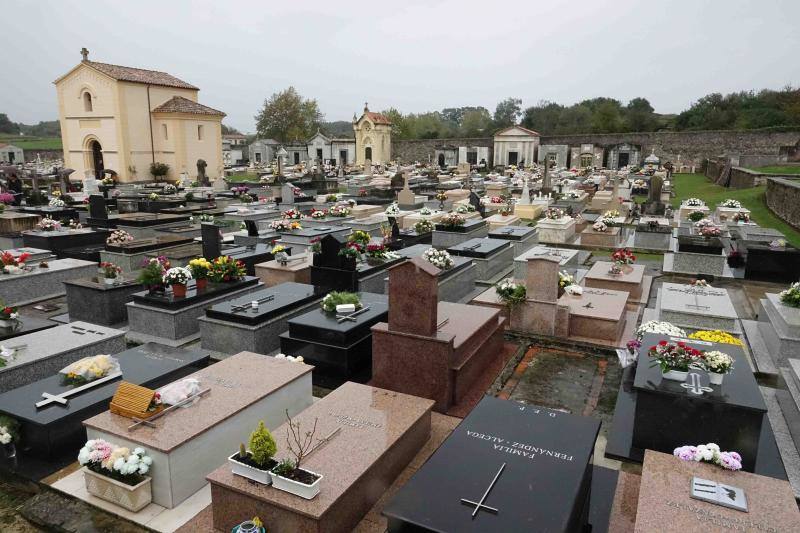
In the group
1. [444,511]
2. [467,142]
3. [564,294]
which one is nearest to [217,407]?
[444,511]

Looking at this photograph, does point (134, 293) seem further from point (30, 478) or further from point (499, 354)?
point (499, 354)

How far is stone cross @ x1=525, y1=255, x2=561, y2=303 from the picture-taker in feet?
29.0

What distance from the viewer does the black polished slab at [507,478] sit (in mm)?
3592

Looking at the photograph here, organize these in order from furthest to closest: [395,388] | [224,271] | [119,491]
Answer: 1. [224,271]
2. [395,388]
3. [119,491]

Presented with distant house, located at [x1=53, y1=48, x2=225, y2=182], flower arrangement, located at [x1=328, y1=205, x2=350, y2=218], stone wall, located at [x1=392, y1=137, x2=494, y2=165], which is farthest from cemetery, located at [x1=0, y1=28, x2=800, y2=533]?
stone wall, located at [x1=392, y1=137, x2=494, y2=165]

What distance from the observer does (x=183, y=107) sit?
38.6 meters

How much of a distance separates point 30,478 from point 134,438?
137 cm

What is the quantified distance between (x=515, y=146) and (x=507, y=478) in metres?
52.9

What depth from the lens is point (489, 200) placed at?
81.5 ft

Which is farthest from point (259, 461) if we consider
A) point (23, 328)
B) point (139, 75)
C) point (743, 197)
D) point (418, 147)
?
point (418, 147)

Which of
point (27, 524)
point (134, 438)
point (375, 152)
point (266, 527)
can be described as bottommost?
point (27, 524)

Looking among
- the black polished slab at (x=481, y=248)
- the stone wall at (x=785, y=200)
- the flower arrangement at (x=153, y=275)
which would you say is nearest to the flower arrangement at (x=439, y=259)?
the black polished slab at (x=481, y=248)

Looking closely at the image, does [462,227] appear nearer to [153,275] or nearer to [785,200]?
[153,275]

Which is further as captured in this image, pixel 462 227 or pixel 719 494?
pixel 462 227
